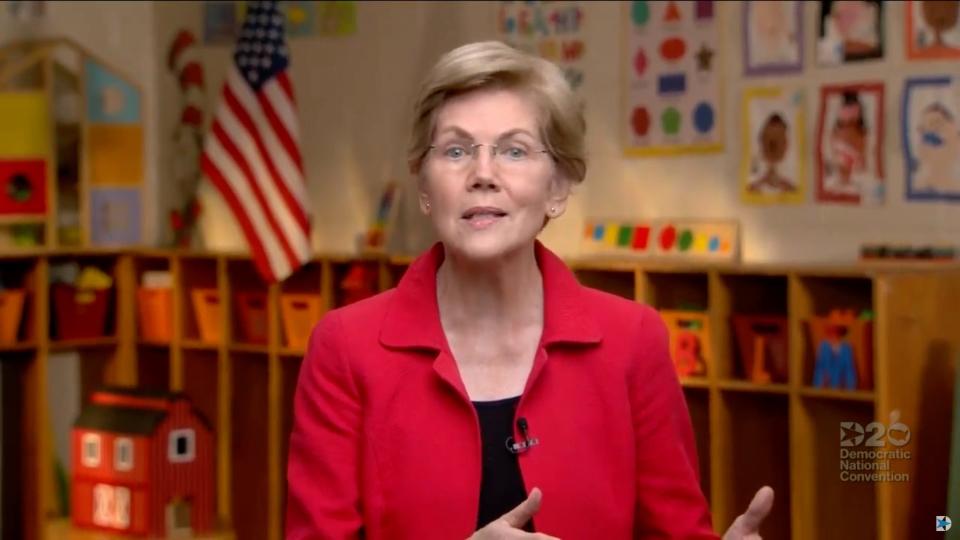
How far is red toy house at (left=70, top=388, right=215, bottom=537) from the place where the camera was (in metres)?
4.55

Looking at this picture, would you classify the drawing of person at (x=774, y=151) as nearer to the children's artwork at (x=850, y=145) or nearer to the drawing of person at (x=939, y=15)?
the children's artwork at (x=850, y=145)

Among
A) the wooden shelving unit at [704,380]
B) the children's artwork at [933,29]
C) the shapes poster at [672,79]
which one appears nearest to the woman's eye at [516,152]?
the wooden shelving unit at [704,380]

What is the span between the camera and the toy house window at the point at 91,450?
4707 mm

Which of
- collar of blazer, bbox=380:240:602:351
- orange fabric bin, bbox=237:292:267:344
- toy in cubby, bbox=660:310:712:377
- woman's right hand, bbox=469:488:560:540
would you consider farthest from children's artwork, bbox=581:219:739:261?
woman's right hand, bbox=469:488:560:540

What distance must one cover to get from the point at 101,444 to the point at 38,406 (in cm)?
88

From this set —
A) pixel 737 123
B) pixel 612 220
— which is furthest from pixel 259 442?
pixel 737 123

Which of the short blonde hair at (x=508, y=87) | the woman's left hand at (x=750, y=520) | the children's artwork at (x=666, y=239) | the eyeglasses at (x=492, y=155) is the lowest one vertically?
the woman's left hand at (x=750, y=520)

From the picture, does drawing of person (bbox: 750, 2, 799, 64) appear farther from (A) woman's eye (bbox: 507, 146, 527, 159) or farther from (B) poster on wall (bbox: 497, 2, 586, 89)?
(A) woman's eye (bbox: 507, 146, 527, 159)

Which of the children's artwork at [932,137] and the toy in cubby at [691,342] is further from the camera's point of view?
the toy in cubby at [691,342]

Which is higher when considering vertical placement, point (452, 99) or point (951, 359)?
point (452, 99)

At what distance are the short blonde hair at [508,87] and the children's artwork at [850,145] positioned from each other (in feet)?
7.50

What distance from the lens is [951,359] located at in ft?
12.4

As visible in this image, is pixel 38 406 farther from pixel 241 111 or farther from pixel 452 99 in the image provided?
pixel 452 99

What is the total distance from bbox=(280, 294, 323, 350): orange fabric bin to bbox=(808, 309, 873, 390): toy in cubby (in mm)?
1845
